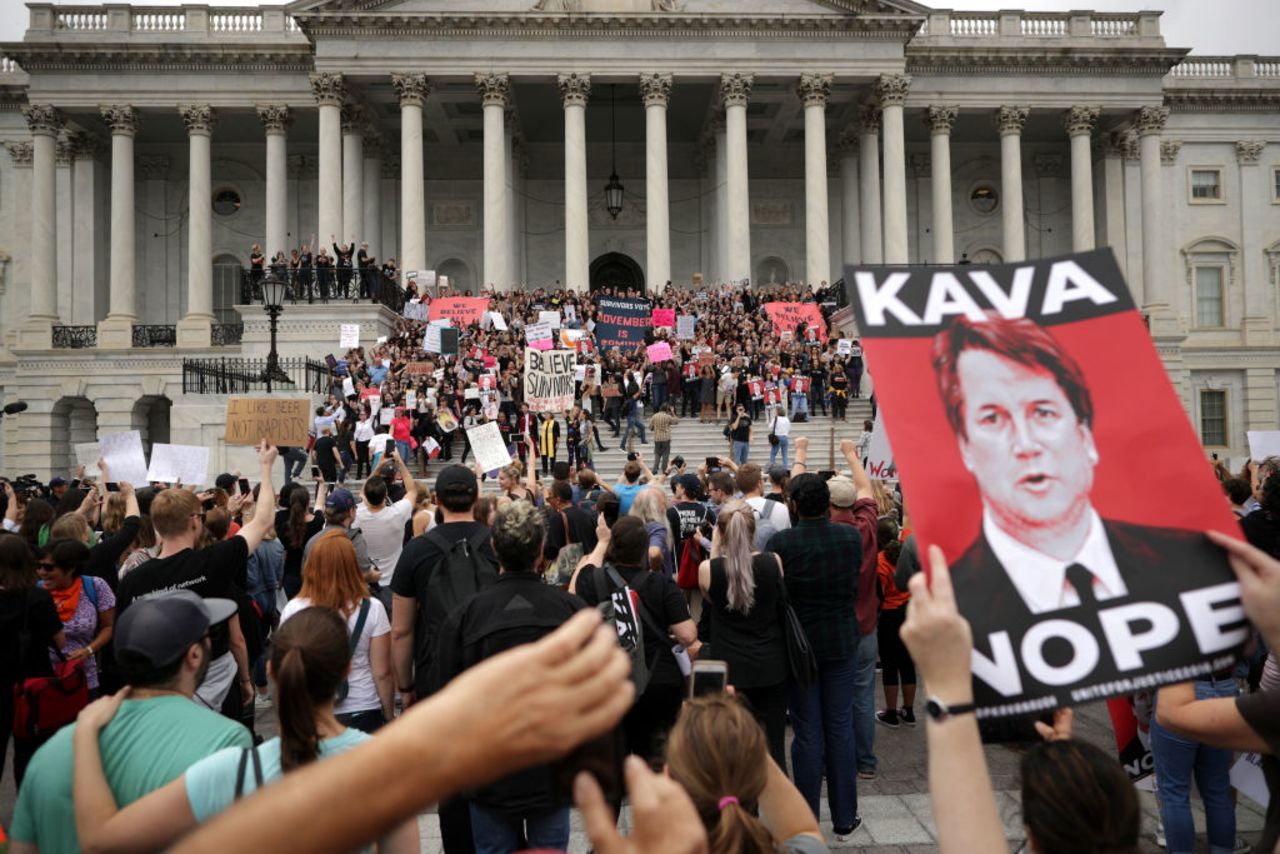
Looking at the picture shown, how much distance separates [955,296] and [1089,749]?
119cm

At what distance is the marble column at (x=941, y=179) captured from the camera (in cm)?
3697

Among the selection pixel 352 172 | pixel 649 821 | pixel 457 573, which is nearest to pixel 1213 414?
pixel 352 172

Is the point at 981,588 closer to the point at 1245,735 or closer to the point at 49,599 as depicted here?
the point at 1245,735

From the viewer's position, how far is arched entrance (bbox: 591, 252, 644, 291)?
147 ft

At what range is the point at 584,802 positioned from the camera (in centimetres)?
157

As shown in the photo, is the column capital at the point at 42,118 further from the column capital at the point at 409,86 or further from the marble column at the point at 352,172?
the column capital at the point at 409,86

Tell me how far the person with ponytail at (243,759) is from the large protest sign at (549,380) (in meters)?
17.1

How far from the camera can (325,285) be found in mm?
29203

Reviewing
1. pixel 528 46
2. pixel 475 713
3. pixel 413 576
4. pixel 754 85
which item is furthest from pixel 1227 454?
pixel 475 713

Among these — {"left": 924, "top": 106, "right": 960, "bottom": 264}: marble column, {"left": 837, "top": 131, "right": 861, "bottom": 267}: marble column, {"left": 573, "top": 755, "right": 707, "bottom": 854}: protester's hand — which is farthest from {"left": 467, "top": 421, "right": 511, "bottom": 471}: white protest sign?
{"left": 837, "top": 131, "right": 861, "bottom": 267}: marble column

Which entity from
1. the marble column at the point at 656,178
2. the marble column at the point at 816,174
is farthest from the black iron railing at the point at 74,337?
the marble column at the point at 816,174

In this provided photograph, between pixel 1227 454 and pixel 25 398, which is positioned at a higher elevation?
pixel 25 398

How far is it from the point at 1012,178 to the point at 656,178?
14560mm

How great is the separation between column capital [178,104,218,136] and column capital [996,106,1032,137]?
102 feet
